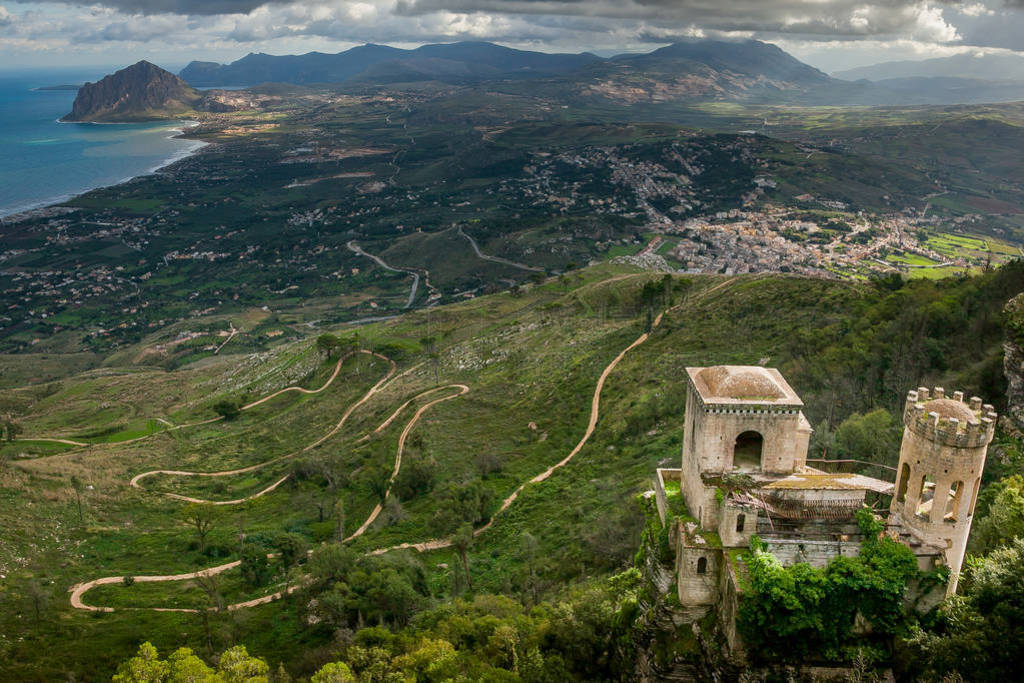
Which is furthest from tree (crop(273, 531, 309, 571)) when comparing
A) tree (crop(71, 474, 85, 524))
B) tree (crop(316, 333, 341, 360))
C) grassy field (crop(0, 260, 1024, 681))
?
tree (crop(316, 333, 341, 360))

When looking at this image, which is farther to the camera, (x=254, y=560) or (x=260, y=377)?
(x=260, y=377)

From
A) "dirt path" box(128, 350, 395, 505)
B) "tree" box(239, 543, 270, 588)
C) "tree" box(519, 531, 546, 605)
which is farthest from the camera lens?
"dirt path" box(128, 350, 395, 505)

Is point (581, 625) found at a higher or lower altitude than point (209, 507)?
higher

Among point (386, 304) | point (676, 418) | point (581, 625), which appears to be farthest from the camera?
point (386, 304)

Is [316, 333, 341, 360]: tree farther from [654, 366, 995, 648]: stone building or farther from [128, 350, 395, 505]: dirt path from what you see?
[654, 366, 995, 648]: stone building

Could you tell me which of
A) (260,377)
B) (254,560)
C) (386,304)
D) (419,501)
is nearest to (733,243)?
(386,304)

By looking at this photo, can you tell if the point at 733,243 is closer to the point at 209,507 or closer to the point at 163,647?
the point at 209,507

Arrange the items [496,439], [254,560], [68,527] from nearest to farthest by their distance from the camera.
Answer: [254,560] → [68,527] → [496,439]
